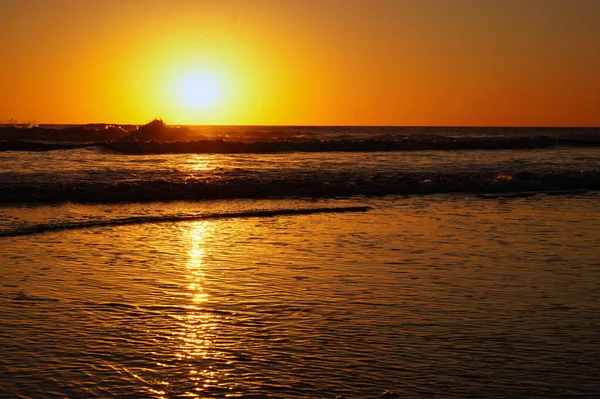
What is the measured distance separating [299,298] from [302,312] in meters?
0.57

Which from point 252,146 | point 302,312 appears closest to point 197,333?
point 302,312

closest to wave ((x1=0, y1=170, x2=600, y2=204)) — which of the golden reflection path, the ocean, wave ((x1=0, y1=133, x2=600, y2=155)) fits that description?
the ocean

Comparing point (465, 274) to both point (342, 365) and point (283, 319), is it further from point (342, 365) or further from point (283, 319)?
point (342, 365)

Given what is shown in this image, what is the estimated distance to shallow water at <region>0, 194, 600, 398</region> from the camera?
5680mm

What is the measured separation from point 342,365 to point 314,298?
7.22ft

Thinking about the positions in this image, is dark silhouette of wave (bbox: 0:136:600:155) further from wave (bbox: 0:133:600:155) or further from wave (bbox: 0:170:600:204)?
wave (bbox: 0:170:600:204)

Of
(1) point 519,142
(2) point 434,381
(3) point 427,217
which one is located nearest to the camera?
(2) point 434,381

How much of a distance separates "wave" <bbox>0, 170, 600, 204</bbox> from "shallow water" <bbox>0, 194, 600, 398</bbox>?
6582mm

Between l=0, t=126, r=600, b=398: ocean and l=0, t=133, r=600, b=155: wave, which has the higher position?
l=0, t=133, r=600, b=155: wave

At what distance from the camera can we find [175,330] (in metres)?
6.97

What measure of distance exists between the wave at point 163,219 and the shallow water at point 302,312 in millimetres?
626

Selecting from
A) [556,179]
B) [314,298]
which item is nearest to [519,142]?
[556,179]

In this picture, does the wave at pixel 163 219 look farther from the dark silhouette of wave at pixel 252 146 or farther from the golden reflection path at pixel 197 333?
the dark silhouette of wave at pixel 252 146

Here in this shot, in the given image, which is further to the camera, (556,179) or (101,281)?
(556,179)
